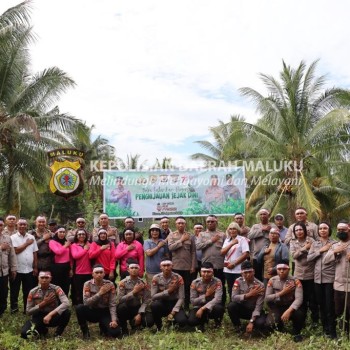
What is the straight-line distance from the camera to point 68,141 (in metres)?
17.4

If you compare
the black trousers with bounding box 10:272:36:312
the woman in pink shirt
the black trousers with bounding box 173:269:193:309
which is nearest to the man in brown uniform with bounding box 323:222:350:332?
the black trousers with bounding box 173:269:193:309

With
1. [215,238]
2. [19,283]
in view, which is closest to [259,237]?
[215,238]

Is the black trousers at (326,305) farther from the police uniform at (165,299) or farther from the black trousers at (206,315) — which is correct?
the police uniform at (165,299)

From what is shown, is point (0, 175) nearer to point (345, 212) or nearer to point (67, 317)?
point (67, 317)

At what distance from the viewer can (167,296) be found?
758 cm

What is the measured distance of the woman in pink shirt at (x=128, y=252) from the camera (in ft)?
26.8

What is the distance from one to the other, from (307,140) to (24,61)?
31.3ft

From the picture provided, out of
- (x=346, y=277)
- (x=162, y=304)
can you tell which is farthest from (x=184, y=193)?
(x=346, y=277)

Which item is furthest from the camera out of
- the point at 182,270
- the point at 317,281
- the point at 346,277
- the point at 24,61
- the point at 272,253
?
the point at 24,61

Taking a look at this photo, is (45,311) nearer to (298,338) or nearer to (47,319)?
(47,319)

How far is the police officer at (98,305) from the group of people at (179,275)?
0.02 meters

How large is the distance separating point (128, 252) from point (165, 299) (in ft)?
3.51

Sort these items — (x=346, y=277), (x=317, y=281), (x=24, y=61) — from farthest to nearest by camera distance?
(x=24, y=61)
(x=317, y=281)
(x=346, y=277)

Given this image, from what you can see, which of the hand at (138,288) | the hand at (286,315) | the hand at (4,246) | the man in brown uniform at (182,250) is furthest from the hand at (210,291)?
the hand at (4,246)
